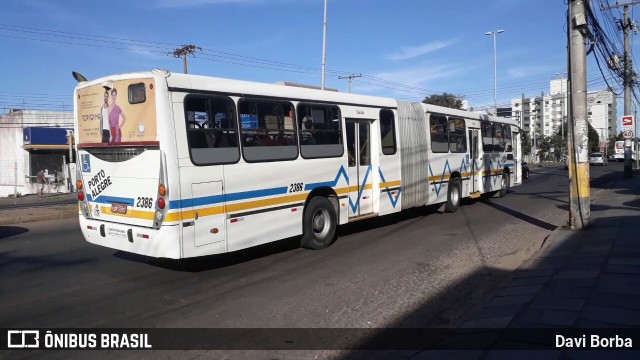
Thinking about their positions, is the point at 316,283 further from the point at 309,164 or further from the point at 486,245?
the point at 486,245

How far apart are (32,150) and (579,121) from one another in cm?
3496

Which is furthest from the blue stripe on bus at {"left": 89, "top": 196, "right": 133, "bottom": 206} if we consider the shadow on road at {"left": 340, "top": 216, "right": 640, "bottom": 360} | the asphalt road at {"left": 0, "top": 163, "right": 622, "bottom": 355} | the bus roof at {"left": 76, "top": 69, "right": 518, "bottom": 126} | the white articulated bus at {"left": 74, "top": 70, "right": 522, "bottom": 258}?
the shadow on road at {"left": 340, "top": 216, "right": 640, "bottom": 360}

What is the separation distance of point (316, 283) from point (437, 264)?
7.42ft

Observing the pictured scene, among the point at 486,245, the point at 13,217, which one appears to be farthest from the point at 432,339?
the point at 13,217

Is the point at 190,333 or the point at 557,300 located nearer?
the point at 190,333

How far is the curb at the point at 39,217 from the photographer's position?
1390cm

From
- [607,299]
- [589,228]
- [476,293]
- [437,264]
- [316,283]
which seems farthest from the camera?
[589,228]

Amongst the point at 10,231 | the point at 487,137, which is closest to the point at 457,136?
the point at 487,137

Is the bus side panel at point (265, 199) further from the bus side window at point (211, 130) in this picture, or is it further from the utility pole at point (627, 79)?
the utility pole at point (627, 79)

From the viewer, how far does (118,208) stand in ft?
23.8

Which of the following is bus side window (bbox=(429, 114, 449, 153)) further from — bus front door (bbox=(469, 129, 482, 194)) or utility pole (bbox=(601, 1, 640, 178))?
utility pole (bbox=(601, 1, 640, 178))

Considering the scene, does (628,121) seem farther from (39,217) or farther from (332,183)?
(39,217)

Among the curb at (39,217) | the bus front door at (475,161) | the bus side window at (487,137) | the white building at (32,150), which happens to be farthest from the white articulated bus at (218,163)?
the white building at (32,150)

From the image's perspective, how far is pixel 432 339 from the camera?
492cm
